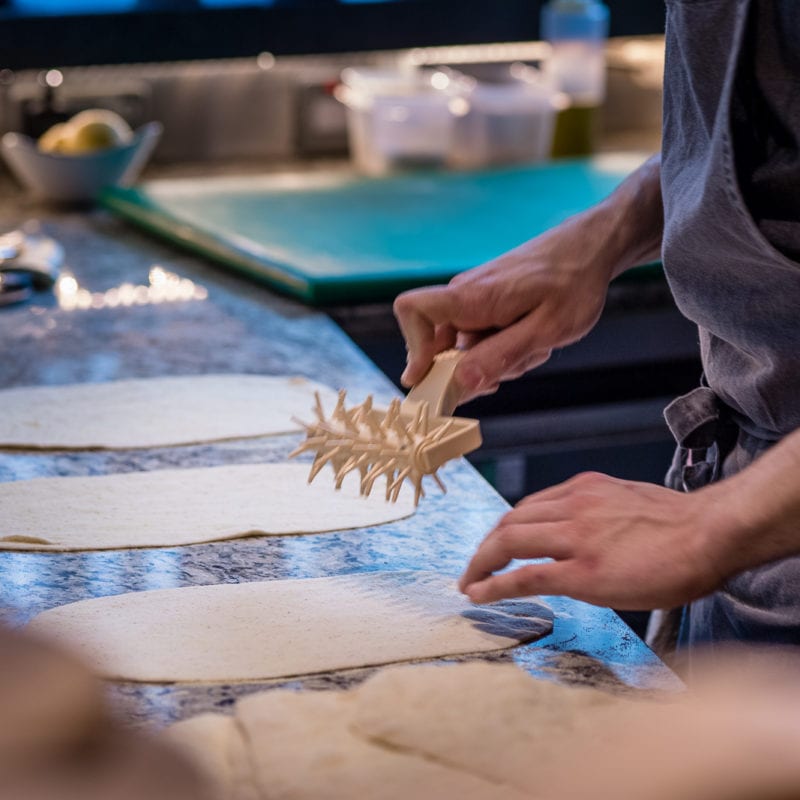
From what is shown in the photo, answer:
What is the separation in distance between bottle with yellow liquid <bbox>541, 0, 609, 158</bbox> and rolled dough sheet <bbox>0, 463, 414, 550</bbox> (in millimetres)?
1673

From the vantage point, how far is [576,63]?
278 cm

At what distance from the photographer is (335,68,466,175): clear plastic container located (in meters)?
2.65

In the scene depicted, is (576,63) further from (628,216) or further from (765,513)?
(765,513)

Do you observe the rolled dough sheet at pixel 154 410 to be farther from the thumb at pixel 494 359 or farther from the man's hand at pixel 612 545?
the man's hand at pixel 612 545

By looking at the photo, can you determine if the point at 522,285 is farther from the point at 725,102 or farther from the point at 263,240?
the point at 263,240

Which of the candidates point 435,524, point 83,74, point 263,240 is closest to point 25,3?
point 83,74

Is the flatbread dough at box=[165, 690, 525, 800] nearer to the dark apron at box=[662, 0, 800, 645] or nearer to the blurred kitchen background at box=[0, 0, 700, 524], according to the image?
the dark apron at box=[662, 0, 800, 645]

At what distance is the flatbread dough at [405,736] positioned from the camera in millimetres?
787

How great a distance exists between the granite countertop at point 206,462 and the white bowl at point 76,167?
0.14m

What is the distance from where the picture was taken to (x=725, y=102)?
42.1 inches

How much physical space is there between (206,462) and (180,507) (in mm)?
143

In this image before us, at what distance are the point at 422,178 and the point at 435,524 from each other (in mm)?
1513

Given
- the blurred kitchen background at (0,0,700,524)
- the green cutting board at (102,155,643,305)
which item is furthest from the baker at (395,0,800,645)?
the blurred kitchen background at (0,0,700,524)

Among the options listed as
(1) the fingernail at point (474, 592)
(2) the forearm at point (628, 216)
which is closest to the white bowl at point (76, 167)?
(2) the forearm at point (628, 216)
